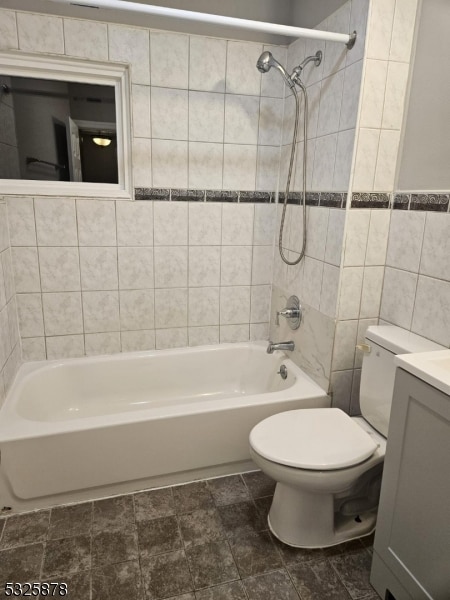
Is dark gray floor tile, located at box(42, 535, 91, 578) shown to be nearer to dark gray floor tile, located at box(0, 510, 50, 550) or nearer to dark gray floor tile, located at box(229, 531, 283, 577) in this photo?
dark gray floor tile, located at box(0, 510, 50, 550)

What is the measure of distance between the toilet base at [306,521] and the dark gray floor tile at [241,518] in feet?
0.28

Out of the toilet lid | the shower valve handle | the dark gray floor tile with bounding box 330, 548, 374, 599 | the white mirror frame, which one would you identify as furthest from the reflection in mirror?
the dark gray floor tile with bounding box 330, 548, 374, 599

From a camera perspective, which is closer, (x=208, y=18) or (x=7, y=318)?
(x=208, y=18)

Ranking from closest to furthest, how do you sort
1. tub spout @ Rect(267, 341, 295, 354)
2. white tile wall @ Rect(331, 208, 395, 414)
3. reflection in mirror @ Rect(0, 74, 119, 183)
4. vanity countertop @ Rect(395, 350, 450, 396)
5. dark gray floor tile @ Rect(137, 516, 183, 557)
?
vanity countertop @ Rect(395, 350, 450, 396) → dark gray floor tile @ Rect(137, 516, 183, 557) → white tile wall @ Rect(331, 208, 395, 414) → reflection in mirror @ Rect(0, 74, 119, 183) → tub spout @ Rect(267, 341, 295, 354)

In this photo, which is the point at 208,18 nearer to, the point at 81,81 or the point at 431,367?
the point at 81,81

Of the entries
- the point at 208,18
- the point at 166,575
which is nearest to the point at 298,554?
the point at 166,575

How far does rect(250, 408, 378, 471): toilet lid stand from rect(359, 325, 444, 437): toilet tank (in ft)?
0.39

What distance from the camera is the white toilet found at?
4.88ft

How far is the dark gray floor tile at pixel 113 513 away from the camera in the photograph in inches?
67.4

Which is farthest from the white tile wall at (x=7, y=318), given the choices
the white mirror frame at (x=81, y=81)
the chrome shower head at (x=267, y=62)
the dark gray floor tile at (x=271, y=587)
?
the chrome shower head at (x=267, y=62)

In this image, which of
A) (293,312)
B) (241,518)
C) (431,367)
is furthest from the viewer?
(293,312)

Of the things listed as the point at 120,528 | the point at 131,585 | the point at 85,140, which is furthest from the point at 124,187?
the point at 131,585

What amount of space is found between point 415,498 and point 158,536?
104 centimetres

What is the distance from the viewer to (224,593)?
1432 millimetres
